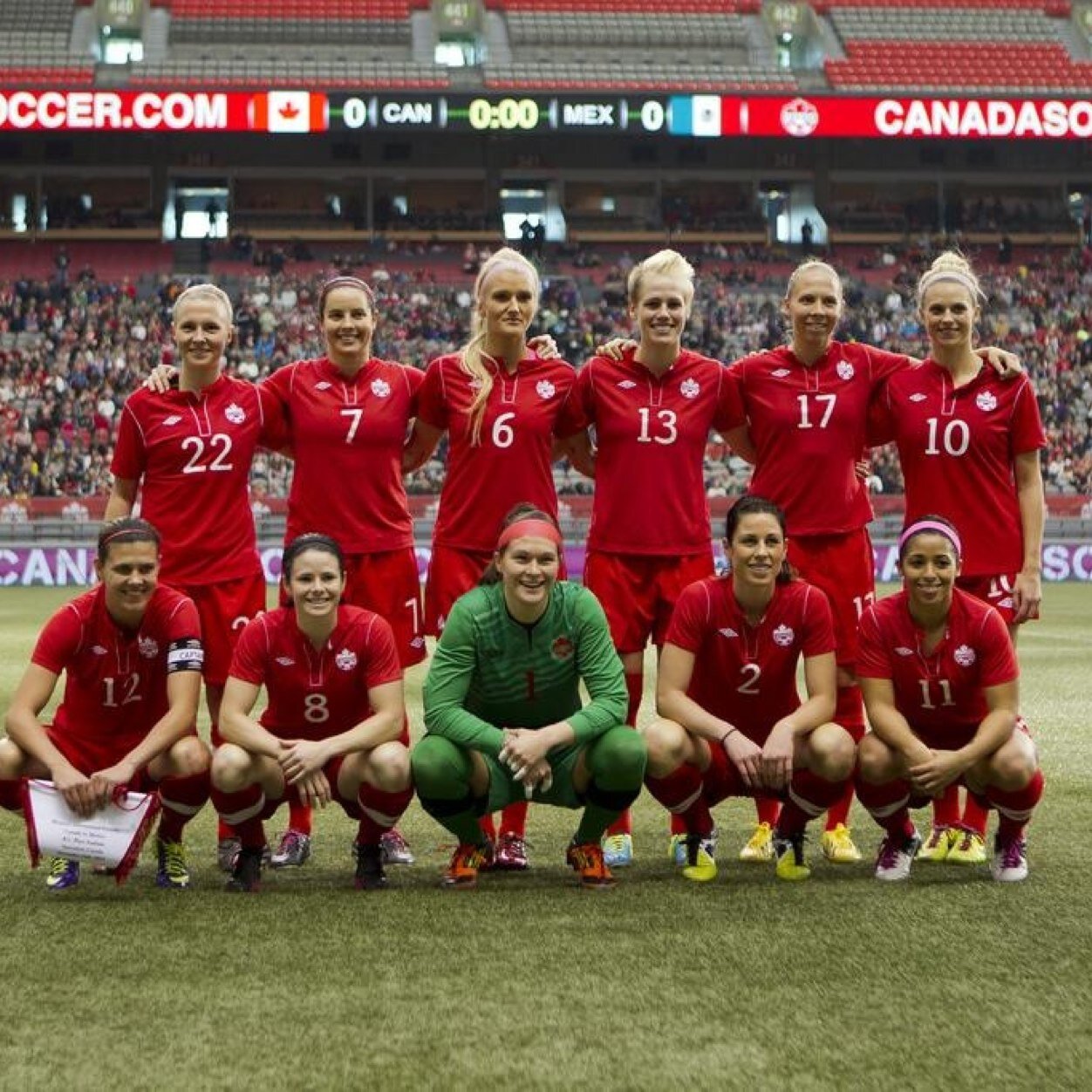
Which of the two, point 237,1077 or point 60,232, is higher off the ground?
point 60,232

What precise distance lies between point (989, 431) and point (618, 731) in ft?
5.49

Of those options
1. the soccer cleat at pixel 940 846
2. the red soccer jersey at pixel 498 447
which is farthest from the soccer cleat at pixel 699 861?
the red soccer jersey at pixel 498 447

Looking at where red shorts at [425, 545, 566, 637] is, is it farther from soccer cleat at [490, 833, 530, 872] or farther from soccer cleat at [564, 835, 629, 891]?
soccer cleat at [564, 835, 629, 891]

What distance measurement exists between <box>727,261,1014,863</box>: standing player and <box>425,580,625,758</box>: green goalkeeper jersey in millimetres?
930

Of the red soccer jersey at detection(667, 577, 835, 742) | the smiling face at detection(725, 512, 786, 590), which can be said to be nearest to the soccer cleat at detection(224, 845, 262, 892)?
the red soccer jersey at detection(667, 577, 835, 742)

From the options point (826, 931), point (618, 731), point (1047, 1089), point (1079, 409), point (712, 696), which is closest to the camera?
point (1047, 1089)

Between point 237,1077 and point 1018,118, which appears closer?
point 237,1077

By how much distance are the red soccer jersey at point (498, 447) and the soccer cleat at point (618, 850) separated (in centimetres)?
107

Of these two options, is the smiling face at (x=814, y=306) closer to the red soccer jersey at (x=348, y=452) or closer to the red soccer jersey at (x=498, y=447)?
the red soccer jersey at (x=498, y=447)

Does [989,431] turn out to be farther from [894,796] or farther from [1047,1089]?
[1047,1089]

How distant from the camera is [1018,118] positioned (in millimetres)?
37344

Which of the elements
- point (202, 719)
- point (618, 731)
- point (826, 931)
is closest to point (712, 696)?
point (618, 731)

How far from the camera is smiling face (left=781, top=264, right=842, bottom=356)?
232 inches

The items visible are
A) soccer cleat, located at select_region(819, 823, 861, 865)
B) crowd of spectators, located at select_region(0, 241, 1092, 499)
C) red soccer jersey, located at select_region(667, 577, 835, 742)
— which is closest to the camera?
red soccer jersey, located at select_region(667, 577, 835, 742)
